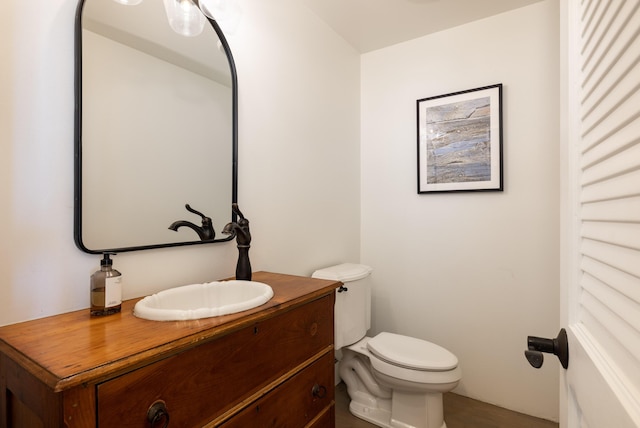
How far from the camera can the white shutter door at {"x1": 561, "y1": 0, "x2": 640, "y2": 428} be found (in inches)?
17.2

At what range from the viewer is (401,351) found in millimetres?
1763

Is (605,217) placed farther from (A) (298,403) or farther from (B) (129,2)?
(B) (129,2)

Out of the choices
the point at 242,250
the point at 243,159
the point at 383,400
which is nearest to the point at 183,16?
the point at 243,159

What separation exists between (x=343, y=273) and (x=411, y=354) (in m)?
0.56

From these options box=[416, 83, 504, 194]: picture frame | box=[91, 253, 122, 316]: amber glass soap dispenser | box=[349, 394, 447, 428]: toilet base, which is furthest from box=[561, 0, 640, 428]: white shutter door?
box=[416, 83, 504, 194]: picture frame

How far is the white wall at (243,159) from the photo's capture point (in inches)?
35.2

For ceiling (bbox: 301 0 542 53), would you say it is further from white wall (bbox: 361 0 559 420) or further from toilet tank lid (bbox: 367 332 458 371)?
toilet tank lid (bbox: 367 332 458 371)

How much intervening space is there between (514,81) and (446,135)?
1.58 feet

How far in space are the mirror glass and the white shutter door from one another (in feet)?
4.02

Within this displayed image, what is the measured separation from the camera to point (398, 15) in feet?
6.64

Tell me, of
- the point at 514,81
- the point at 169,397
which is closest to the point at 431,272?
the point at 514,81

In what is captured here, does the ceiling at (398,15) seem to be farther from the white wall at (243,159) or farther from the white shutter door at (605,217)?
the white shutter door at (605,217)

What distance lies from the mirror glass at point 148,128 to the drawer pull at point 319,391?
71 centimetres

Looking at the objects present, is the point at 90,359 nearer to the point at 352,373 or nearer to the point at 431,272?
the point at 352,373
